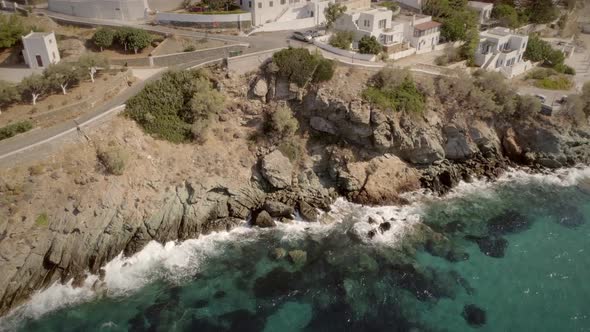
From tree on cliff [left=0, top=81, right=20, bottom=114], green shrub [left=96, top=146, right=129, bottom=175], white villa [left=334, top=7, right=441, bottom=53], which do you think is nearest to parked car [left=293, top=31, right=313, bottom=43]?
white villa [left=334, top=7, right=441, bottom=53]

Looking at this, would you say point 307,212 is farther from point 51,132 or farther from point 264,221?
point 51,132

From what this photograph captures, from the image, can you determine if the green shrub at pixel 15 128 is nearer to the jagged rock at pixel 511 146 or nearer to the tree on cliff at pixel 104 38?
the tree on cliff at pixel 104 38

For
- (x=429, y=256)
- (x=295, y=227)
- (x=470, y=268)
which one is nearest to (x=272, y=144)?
(x=295, y=227)

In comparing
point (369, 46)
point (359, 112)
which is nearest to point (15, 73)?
point (359, 112)

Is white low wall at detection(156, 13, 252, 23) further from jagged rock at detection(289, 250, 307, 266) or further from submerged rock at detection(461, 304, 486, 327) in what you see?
submerged rock at detection(461, 304, 486, 327)

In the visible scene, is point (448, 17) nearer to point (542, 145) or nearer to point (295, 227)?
point (542, 145)

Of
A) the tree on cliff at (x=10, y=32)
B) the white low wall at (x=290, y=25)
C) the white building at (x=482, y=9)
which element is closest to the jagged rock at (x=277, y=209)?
the white low wall at (x=290, y=25)
